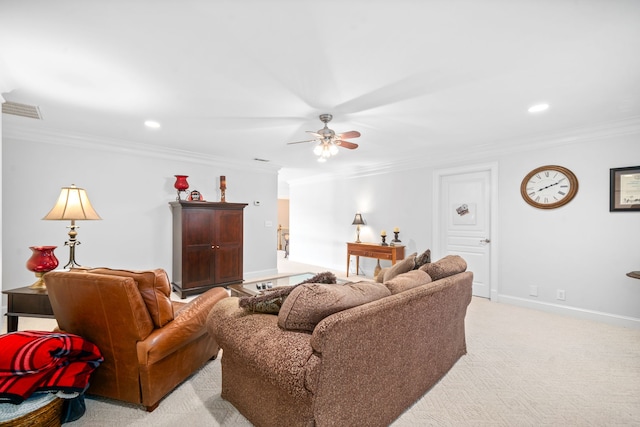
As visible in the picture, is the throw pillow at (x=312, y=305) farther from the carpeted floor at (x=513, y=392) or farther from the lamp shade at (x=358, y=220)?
the lamp shade at (x=358, y=220)

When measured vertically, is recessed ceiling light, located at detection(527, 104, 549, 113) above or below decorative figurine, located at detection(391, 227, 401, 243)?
above

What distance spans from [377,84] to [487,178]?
9.34 ft

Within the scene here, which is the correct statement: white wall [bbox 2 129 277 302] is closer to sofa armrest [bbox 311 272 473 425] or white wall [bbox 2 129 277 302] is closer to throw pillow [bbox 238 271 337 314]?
throw pillow [bbox 238 271 337 314]

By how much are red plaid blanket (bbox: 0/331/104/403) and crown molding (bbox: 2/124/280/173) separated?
313 centimetres

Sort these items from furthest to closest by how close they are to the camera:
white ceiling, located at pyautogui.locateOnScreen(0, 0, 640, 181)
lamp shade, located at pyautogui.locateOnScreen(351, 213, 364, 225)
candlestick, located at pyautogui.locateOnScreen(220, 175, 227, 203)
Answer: lamp shade, located at pyautogui.locateOnScreen(351, 213, 364, 225), candlestick, located at pyautogui.locateOnScreen(220, 175, 227, 203), white ceiling, located at pyautogui.locateOnScreen(0, 0, 640, 181)

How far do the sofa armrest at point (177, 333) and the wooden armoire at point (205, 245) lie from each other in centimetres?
236

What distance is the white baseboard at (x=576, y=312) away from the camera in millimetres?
3215

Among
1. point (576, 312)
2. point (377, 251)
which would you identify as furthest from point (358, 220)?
point (576, 312)

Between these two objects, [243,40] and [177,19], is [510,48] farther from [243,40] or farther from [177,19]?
[177,19]

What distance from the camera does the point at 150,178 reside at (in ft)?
14.7

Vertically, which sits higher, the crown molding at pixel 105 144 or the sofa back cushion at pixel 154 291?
the crown molding at pixel 105 144

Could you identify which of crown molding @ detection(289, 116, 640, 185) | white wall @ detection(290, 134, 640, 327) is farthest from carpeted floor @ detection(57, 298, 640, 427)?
crown molding @ detection(289, 116, 640, 185)

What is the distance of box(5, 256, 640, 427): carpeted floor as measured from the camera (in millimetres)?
1759

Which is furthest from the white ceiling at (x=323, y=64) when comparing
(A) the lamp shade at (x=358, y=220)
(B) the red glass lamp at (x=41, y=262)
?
(A) the lamp shade at (x=358, y=220)
